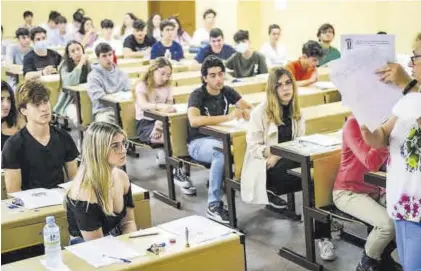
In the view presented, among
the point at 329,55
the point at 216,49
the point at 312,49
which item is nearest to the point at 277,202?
the point at 312,49

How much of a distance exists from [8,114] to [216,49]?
402cm

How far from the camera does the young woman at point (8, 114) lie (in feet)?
12.8

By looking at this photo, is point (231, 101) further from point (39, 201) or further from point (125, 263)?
point (125, 263)

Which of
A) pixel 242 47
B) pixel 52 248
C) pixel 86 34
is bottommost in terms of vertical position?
pixel 52 248

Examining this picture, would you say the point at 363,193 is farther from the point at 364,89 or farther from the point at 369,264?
the point at 364,89

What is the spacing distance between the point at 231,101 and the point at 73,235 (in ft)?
7.25

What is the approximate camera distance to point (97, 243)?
264 centimetres

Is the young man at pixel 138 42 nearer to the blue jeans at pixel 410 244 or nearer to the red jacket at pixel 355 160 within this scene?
the red jacket at pixel 355 160

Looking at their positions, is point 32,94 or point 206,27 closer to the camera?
point 32,94

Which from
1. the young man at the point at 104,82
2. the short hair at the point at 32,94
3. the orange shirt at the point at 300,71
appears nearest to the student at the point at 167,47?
the young man at the point at 104,82

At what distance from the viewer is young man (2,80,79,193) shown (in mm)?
3467

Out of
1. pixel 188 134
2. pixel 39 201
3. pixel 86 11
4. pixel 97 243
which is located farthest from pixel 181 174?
pixel 86 11

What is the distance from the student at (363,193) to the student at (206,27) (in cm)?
703

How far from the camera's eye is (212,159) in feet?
14.8
